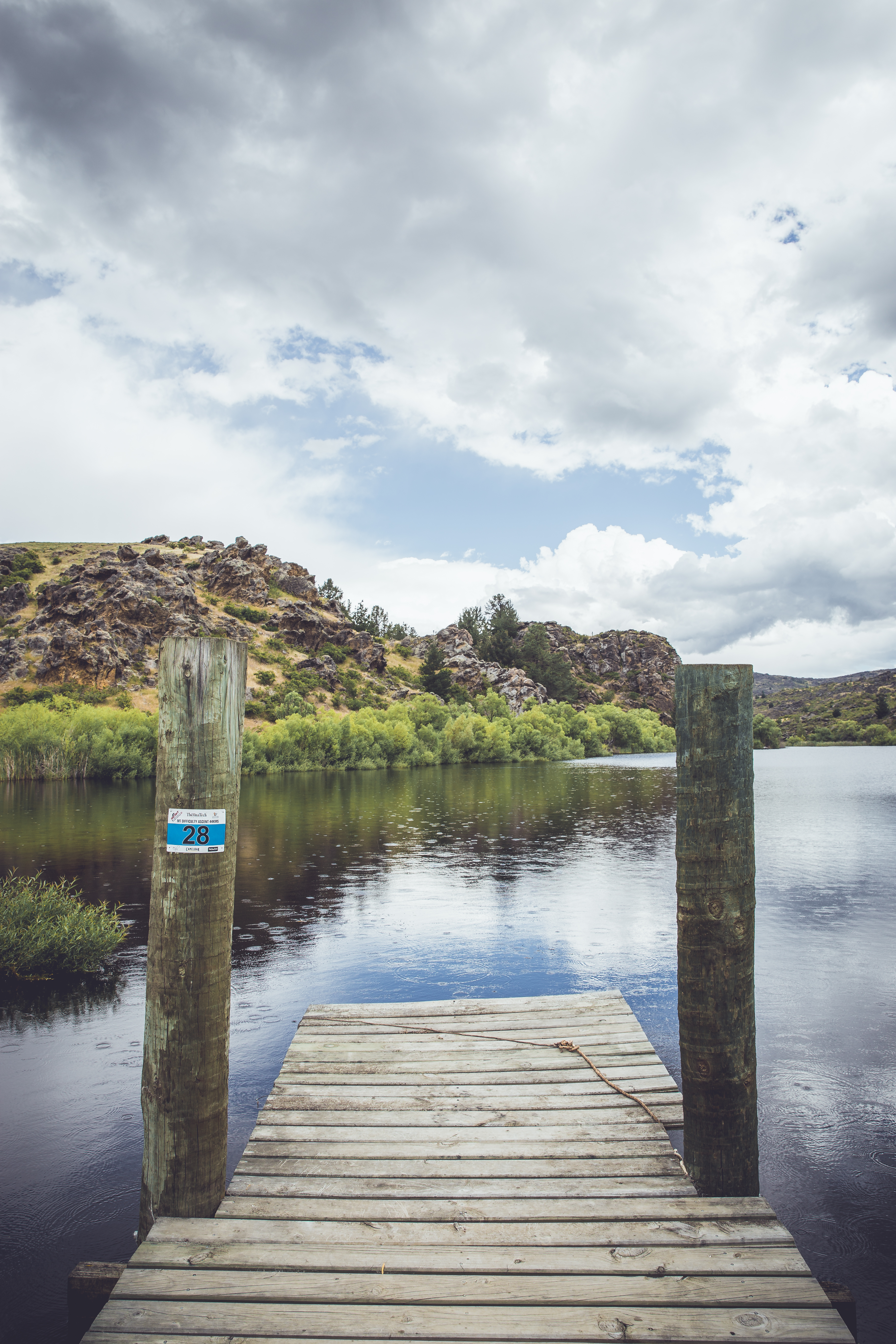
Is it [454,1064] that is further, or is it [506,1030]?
[506,1030]

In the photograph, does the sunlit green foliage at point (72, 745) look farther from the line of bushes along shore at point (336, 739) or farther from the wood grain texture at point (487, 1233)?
the wood grain texture at point (487, 1233)

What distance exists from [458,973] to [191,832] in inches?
318

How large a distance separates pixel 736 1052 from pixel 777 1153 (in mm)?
3498

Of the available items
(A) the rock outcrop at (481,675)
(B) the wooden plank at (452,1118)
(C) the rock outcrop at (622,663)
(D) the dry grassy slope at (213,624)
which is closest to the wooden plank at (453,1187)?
(B) the wooden plank at (452,1118)

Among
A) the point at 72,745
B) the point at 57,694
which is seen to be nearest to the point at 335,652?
the point at 57,694

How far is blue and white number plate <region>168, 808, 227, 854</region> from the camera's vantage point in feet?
12.6

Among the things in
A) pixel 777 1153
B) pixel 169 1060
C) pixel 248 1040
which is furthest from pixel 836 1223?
pixel 248 1040

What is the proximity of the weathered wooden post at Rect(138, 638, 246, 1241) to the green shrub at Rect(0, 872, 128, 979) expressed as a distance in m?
7.56

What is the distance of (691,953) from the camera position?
3863 millimetres

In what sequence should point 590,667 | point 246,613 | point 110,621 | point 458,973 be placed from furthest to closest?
point 590,667 < point 246,613 < point 110,621 < point 458,973

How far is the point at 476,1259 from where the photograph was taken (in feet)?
10.5

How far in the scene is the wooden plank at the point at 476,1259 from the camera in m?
3.11

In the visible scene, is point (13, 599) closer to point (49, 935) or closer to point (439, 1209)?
point (49, 935)

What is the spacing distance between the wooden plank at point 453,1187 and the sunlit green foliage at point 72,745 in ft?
135
